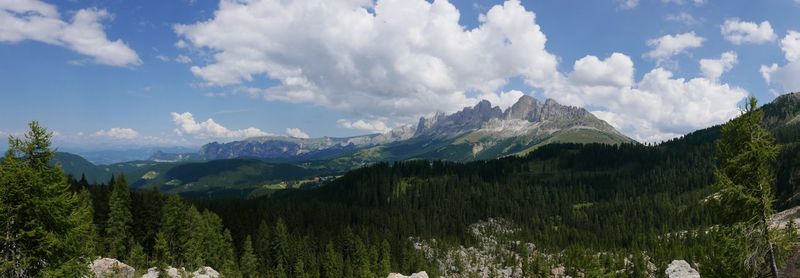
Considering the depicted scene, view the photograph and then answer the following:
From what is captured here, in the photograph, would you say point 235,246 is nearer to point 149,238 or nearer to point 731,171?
point 149,238

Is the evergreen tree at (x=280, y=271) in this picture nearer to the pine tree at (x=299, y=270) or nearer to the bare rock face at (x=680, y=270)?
the pine tree at (x=299, y=270)

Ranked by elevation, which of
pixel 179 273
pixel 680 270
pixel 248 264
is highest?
pixel 179 273

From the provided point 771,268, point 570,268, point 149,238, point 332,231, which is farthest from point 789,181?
point 149,238

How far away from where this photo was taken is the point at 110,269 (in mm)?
64938

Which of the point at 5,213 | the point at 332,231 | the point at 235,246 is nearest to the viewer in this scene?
the point at 5,213

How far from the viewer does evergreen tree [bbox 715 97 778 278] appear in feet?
86.5

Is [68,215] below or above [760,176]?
below

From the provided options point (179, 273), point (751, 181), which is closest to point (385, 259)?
point (179, 273)

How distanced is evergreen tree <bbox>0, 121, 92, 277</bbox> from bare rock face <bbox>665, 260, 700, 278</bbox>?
13651 cm

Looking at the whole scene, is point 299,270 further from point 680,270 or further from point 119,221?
point 680,270

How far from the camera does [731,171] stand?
2759 centimetres

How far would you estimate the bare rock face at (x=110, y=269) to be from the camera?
61.5 meters

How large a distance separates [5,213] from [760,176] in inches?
2006

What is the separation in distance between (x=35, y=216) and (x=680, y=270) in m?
152
